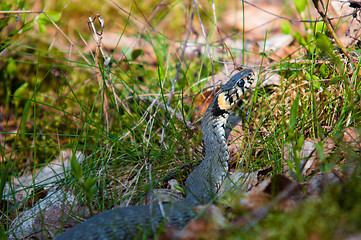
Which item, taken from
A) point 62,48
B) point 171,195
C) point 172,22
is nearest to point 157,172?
point 171,195

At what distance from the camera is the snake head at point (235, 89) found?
364 cm

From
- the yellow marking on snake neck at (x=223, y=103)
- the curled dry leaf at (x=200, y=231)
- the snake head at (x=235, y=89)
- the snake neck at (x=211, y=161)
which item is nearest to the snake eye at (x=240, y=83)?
the snake head at (x=235, y=89)

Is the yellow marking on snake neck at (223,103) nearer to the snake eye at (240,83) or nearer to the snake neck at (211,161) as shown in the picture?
the snake neck at (211,161)

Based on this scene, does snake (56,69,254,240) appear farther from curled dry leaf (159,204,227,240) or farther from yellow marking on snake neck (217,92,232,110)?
curled dry leaf (159,204,227,240)

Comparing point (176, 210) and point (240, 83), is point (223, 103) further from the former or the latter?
point (176, 210)

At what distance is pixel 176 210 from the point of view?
91.5 inches

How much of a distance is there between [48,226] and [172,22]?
5.09m

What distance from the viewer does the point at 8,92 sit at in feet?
16.6

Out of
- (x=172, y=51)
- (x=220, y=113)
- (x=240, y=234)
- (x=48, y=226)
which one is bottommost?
(x=240, y=234)

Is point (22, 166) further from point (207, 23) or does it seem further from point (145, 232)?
point (207, 23)

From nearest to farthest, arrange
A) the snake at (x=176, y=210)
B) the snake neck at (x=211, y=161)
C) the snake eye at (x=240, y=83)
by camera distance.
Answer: the snake at (x=176, y=210), the snake neck at (x=211, y=161), the snake eye at (x=240, y=83)

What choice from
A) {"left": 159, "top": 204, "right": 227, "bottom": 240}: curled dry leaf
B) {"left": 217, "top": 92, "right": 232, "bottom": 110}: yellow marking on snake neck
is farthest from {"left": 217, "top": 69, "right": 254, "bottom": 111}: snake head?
{"left": 159, "top": 204, "right": 227, "bottom": 240}: curled dry leaf

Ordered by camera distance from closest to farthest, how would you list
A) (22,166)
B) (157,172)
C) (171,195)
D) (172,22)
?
(171,195) → (157,172) → (22,166) → (172,22)

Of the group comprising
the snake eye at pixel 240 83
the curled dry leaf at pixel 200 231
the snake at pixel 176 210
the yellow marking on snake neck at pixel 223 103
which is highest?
the snake eye at pixel 240 83
